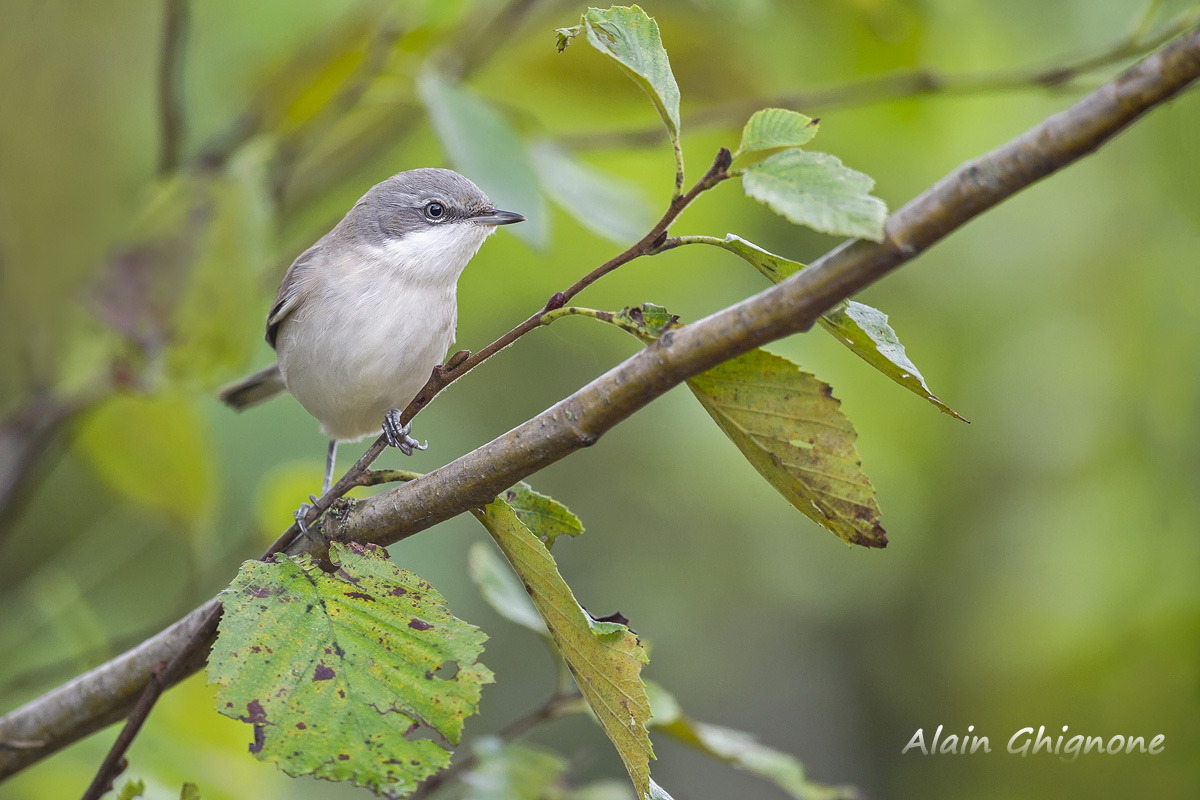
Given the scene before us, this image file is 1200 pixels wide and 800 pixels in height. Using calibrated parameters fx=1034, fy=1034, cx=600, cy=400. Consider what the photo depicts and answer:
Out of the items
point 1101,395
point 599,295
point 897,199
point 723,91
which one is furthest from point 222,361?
point 1101,395

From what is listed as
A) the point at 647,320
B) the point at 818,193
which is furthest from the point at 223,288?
the point at 818,193

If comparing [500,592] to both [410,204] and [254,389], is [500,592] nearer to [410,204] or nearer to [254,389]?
[410,204]

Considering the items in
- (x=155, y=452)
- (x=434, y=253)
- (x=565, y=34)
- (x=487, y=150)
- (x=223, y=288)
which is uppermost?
(x=434, y=253)

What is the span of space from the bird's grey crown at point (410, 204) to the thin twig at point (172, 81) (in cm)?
62

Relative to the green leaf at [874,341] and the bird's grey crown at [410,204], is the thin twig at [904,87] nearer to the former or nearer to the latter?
the bird's grey crown at [410,204]

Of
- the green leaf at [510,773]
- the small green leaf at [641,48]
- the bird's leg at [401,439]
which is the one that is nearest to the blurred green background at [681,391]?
the green leaf at [510,773]

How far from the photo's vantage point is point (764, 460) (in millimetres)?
1368

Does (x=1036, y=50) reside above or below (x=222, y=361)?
above

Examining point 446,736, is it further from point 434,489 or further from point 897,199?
point 897,199

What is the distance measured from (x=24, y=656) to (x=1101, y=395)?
12.9 feet

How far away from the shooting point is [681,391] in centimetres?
446

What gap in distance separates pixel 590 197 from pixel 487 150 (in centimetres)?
33

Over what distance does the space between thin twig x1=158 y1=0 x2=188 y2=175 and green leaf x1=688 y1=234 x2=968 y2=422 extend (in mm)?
2103

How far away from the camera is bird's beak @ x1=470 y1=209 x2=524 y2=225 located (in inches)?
120
